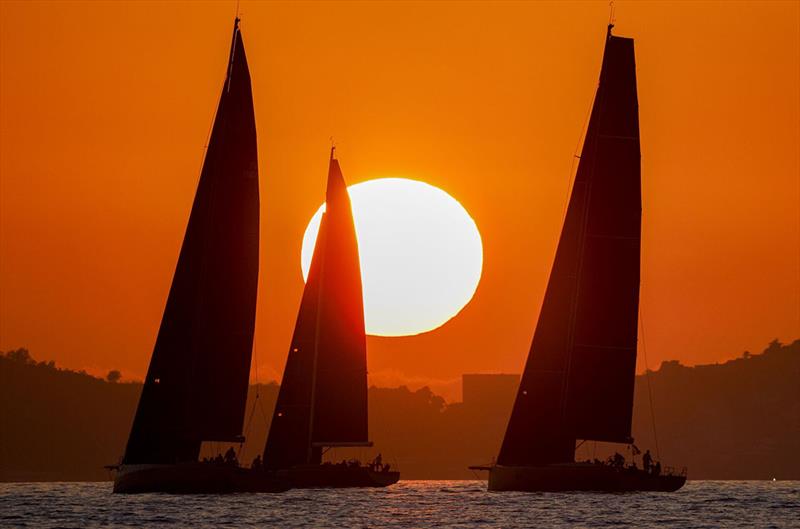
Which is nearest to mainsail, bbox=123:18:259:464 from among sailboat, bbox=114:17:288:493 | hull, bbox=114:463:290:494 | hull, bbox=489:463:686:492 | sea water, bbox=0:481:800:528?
sailboat, bbox=114:17:288:493

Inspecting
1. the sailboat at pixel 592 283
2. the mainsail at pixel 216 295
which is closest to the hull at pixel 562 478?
the sailboat at pixel 592 283

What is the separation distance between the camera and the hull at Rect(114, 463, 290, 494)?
243ft

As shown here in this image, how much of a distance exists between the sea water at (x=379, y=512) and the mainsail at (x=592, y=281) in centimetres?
508

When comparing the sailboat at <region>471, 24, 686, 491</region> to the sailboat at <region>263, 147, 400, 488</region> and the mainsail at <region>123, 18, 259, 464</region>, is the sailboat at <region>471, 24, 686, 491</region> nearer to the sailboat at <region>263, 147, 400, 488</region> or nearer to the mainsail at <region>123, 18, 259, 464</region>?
the sailboat at <region>263, 147, 400, 488</region>

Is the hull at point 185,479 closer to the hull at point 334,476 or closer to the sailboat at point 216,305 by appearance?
the sailboat at point 216,305

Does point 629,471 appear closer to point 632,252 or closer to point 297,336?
point 632,252

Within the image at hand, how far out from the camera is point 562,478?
80.3m

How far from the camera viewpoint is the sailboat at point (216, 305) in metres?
76.2

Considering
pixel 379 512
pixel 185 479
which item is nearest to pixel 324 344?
pixel 379 512

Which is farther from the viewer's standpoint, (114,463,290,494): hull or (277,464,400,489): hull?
(277,464,400,489): hull

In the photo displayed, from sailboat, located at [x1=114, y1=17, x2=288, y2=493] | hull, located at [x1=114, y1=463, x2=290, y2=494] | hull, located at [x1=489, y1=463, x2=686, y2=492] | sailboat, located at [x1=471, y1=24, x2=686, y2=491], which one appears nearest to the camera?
hull, located at [x1=114, y1=463, x2=290, y2=494]

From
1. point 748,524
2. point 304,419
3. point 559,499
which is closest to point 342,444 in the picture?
point 304,419

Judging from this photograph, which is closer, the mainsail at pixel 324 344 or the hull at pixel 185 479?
the hull at pixel 185 479

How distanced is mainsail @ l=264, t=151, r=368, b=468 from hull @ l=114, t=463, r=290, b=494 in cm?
1490
